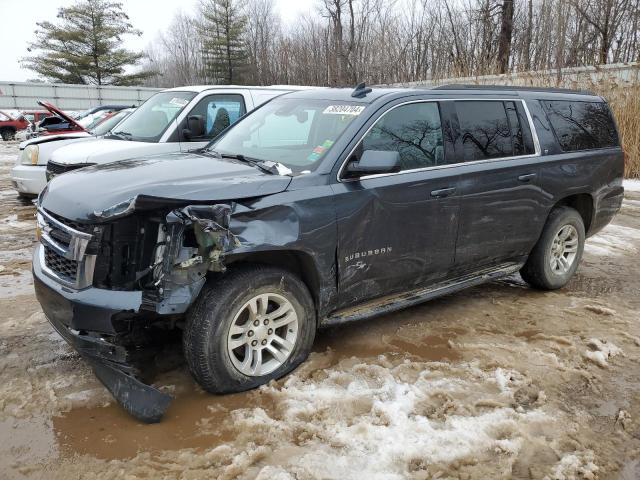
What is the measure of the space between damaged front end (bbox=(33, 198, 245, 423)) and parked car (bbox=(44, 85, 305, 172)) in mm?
3690

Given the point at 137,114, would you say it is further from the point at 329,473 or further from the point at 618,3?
the point at 618,3

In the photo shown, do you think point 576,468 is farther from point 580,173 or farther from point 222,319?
point 580,173

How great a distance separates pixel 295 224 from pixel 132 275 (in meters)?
0.98

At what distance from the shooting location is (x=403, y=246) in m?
3.71

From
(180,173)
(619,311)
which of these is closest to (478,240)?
(619,311)

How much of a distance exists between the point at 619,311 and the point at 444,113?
95.7 inches

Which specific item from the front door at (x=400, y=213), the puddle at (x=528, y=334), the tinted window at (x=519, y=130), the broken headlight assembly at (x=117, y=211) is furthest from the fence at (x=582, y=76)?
the broken headlight assembly at (x=117, y=211)

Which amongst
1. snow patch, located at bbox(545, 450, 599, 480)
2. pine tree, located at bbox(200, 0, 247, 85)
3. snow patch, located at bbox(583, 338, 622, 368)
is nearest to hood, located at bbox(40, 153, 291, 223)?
snow patch, located at bbox(545, 450, 599, 480)

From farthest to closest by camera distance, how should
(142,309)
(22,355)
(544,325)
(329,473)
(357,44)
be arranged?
(357,44) → (544,325) → (22,355) → (142,309) → (329,473)

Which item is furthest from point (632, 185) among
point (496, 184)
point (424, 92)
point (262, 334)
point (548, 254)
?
point (262, 334)

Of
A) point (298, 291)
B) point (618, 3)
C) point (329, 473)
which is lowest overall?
point (329, 473)

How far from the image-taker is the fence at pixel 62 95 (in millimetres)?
32719

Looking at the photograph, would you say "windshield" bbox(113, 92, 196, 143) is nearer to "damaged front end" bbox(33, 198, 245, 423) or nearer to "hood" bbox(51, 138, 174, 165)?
"hood" bbox(51, 138, 174, 165)

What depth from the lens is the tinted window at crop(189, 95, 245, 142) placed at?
708 cm
